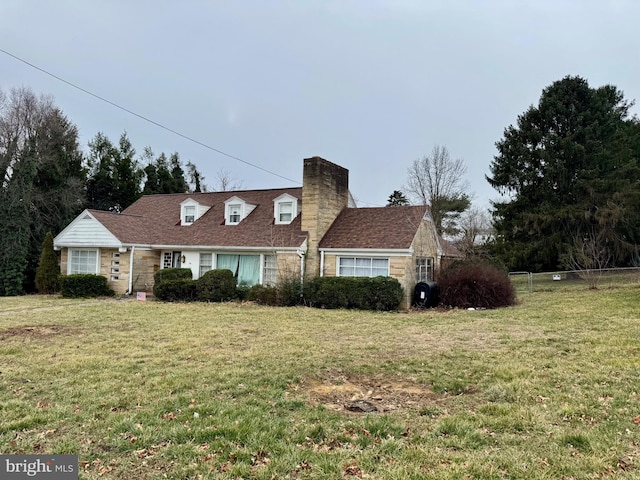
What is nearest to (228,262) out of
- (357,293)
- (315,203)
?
(315,203)

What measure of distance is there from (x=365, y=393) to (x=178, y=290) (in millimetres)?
14392

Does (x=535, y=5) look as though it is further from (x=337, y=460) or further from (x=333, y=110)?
(x=337, y=460)

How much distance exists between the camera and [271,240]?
19.7 meters

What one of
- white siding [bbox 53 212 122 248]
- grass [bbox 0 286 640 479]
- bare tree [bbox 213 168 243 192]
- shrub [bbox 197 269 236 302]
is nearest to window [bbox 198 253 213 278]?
shrub [bbox 197 269 236 302]

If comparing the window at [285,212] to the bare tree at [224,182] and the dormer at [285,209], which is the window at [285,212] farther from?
the bare tree at [224,182]

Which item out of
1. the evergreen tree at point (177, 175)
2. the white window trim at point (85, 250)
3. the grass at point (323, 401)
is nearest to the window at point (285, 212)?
the white window trim at point (85, 250)

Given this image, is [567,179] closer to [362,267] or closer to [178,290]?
[362,267]

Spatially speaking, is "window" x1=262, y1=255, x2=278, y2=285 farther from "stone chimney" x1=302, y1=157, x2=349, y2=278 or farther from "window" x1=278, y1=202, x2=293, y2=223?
"window" x1=278, y1=202, x2=293, y2=223

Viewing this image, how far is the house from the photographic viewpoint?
18422 millimetres

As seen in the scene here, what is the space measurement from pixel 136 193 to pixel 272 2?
25.1m

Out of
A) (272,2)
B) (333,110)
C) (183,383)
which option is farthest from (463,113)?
(183,383)

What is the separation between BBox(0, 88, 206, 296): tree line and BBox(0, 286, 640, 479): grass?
55.7 ft

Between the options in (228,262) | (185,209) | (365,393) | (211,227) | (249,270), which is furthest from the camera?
(185,209)

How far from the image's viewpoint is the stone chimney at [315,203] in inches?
749
